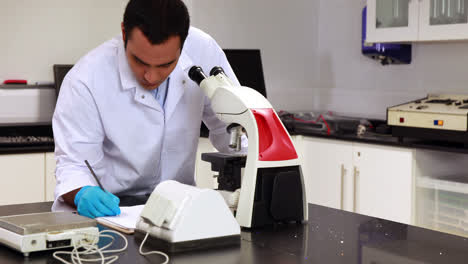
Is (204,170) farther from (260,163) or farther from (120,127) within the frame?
(260,163)

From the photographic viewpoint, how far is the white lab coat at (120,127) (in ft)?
5.94

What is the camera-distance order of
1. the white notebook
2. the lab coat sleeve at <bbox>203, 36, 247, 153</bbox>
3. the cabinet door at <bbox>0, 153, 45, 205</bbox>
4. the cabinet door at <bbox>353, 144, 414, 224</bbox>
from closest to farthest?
1. the white notebook
2. the lab coat sleeve at <bbox>203, 36, 247, 153</bbox>
3. the cabinet door at <bbox>0, 153, 45, 205</bbox>
4. the cabinet door at <bbox>353, 144, 414, 224</bbox>

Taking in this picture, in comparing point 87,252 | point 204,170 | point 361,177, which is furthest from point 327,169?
point 87,252

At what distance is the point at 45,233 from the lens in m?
1.29

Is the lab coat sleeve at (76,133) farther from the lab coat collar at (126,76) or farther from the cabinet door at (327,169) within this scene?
the cabinet door at (327,169)

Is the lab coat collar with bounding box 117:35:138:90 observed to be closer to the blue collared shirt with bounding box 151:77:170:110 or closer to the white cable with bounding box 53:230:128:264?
the blue collared shirt with bounding box 151:77:170:110

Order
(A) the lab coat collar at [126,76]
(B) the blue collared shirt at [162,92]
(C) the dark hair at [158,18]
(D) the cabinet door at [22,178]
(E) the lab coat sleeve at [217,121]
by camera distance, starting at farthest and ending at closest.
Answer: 1. (D) the cabinet door at [22,178]
2. (E) the lab coat sleeve at [217,121]
3. (B) the blue collared shirt at [162,92]
4. (A) the lab coat collar at [126,76]
5. (C) the dark hair at [158,18]

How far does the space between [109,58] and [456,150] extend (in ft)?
6.72

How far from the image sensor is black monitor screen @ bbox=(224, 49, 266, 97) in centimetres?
391

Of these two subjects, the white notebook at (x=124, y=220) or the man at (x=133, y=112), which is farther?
the man at (x=133, y=112)

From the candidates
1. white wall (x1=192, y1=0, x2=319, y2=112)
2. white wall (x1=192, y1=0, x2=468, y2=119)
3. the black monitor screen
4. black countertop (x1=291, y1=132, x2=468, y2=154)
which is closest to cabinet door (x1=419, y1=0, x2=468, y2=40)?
white wall (x1=192, y1=0, x2=468, y2=119)

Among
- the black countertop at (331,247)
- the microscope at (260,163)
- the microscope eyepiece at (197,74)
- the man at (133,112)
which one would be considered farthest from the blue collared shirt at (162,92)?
the black countertop at (331,247)

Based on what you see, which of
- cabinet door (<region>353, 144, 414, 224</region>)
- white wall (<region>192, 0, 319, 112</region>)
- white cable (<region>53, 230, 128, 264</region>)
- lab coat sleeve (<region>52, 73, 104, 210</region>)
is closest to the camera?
white cable (<region>53, 230, 128, 264</region>)

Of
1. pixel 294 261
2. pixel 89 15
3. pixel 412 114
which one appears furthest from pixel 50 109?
pixel 294 261
